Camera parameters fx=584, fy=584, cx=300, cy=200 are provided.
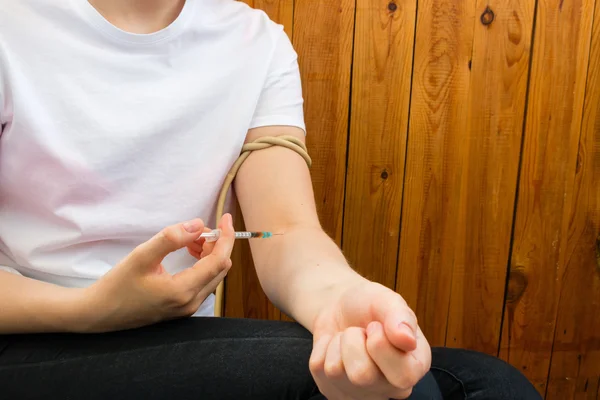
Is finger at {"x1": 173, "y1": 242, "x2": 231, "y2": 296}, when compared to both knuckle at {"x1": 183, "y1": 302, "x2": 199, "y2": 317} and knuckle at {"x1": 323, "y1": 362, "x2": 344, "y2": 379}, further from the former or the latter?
knuckle at {"x1": 323, "y1": 362, "x2": 344, "y2": 379}

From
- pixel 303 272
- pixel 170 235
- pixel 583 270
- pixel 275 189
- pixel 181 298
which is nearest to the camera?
pixel 170 235

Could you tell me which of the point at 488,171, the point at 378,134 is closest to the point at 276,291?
the point at 378,134

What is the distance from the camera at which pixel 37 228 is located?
2.79 feet

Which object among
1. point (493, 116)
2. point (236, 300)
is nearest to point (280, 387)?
point (236, 300)

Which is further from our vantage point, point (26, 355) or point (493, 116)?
point (493, 116)

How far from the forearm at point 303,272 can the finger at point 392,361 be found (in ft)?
0.71

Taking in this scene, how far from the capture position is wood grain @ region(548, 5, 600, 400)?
1278 millimetres

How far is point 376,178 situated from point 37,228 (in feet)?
2.30

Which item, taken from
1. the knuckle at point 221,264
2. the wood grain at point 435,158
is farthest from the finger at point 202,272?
the wood grain at point 435,158

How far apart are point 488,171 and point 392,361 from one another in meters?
0.91

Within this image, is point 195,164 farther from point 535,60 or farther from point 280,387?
point 535,60

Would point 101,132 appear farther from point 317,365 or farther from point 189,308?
point 317,365

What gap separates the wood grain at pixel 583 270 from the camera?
1.28 metres

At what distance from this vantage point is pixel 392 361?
460 mm
